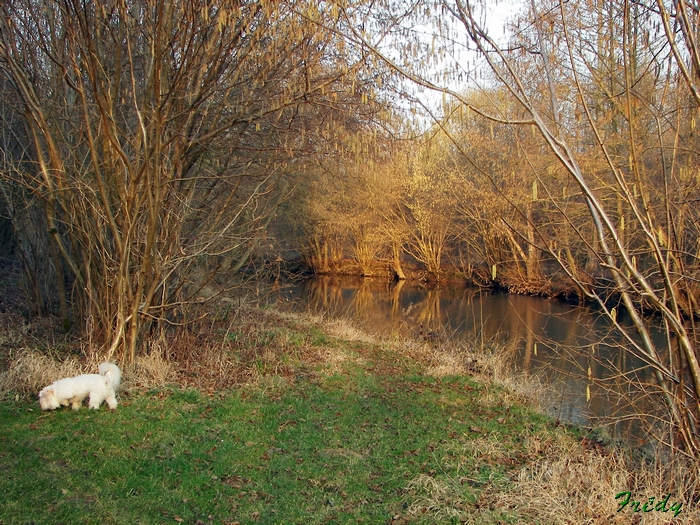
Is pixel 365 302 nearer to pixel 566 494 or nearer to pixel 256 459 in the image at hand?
pixel 256 459

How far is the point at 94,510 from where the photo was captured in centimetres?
407

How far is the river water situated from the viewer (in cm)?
808

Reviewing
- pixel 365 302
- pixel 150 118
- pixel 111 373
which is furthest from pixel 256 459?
pixel 365 302

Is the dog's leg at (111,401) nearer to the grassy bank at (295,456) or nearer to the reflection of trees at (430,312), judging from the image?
the grassy bank at (295,456)

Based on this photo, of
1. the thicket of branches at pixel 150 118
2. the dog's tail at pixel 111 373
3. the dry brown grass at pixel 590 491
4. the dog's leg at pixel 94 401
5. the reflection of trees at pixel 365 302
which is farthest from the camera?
the reflection of trees at pixel 365 302

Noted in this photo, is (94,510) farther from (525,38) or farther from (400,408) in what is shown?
(525,38)

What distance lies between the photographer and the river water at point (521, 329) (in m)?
8.08

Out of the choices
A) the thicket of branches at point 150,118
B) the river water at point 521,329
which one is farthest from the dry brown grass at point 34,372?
the river water at point 521,329

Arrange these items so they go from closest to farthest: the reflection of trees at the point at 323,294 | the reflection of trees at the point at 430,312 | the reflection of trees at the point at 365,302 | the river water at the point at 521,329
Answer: the river water at the point at 521,329 < the reflection of trees at the point at 430,312 < the reflection of trees at the point at 365,302 < the reflection of trees at the point at 323,294

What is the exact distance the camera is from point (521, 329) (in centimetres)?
1619

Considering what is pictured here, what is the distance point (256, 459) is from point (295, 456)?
1.32 ft

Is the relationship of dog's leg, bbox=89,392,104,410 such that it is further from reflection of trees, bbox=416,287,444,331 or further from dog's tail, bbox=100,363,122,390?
reflection of trees, bbox=416,287,444,331

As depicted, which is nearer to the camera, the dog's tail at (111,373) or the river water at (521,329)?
the dog's tail at (111,373)

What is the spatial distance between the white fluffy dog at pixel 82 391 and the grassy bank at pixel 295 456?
12cm
